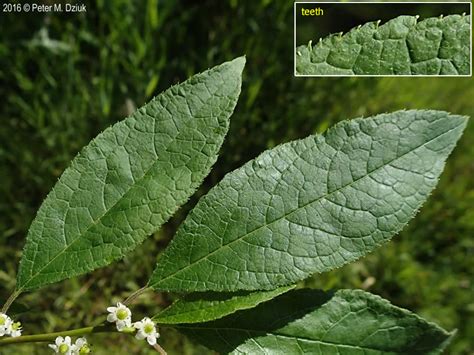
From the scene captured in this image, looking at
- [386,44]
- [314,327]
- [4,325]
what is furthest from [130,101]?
[314,327]

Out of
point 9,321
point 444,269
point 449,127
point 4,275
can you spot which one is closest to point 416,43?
point 449,127

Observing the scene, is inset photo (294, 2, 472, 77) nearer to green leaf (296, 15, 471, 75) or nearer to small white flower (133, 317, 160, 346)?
green leaf (296, 15, 471, 75)

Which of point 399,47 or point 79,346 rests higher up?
point 399,47

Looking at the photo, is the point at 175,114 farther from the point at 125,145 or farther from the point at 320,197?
the point at 320,197

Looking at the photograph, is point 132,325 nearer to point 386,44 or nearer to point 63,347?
point 63,347

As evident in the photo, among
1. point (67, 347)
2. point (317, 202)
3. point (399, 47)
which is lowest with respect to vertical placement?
point (67, 347)

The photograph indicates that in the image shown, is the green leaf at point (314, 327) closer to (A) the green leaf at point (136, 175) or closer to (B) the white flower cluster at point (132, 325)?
(B) the white flower cluster at point (132, 325)

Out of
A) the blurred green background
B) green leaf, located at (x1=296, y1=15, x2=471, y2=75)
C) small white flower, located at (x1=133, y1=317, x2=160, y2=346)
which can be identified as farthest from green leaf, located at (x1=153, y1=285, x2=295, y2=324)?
the blurred green background
